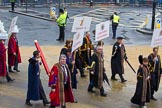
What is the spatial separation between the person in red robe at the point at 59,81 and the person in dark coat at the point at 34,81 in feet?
2.26

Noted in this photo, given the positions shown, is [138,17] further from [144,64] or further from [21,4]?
[144,64]

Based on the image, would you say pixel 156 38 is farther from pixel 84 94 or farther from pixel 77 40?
pixel 84 94

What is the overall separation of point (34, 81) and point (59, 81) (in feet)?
3.12

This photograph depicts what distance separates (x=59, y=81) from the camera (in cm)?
1112

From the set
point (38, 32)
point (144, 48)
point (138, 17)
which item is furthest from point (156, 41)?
point (138, 17)

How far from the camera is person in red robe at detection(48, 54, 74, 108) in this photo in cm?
1104

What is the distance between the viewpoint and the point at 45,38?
2484 cm

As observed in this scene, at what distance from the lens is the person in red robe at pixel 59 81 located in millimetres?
11039

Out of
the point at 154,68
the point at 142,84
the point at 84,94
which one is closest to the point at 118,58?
the point at 154,68

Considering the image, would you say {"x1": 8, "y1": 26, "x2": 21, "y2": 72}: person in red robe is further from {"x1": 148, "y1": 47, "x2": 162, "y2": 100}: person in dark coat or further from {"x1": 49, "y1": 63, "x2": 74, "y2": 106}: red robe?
{"x1": 148, "y1": 47, "x2": 162, "y2": 100}: person in dark coat

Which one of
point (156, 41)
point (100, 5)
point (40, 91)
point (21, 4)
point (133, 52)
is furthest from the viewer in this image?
point (100, 5)

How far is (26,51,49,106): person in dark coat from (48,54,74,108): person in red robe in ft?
2.26

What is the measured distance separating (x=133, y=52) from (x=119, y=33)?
7.72 metres

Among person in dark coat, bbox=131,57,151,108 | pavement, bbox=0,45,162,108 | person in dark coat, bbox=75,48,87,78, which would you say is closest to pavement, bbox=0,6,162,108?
pavement, bbox=0,45,162,108
